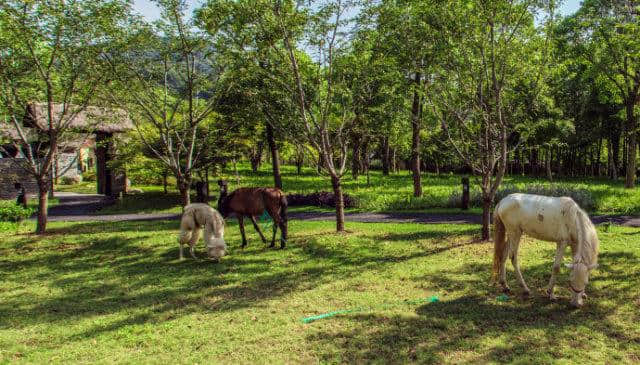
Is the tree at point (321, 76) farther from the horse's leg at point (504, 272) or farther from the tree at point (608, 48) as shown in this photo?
the tree at point (608, 48)

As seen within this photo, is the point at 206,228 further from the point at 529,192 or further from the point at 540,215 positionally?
the point at 529,192

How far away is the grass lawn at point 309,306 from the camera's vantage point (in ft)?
24.1

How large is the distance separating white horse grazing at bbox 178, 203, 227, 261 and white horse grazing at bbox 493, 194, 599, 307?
749 centimetres

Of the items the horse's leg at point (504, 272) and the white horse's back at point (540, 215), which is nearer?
the white horse's back at point (540, 215)

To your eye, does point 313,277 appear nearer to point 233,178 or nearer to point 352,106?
point 352,106

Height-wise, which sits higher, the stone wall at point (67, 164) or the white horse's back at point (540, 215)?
the stone wall at point (67, 164)

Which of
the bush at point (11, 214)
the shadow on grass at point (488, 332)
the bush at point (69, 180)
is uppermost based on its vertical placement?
the bush at point (69, 180)

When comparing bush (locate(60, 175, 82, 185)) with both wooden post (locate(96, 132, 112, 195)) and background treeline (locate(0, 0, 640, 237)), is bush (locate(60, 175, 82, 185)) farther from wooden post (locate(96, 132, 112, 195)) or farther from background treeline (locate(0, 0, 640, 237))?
background treeline (locate(0, 0, 640, 237))

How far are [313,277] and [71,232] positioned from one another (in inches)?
490

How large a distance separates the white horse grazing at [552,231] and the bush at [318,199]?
48.3ft

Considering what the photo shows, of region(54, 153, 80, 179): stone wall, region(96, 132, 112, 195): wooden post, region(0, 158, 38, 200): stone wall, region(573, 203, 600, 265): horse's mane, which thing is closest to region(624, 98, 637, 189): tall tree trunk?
region(573, 203, 600, 265): horse's mane

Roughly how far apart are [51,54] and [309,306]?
14.2m

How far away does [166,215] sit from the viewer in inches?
966

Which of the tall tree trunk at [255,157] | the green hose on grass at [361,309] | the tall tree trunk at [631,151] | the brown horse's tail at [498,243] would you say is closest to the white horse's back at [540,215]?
the brown horse's tail at [498,243]
